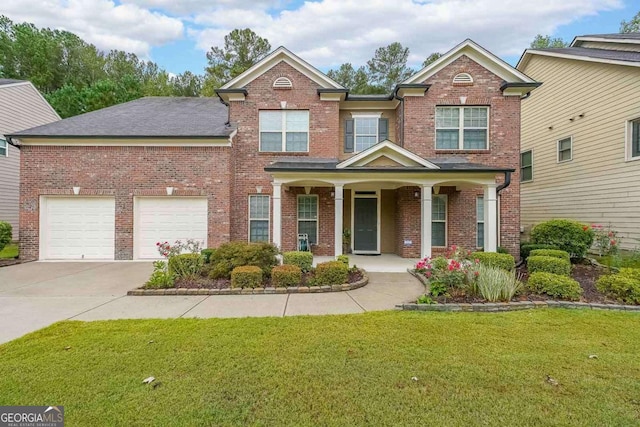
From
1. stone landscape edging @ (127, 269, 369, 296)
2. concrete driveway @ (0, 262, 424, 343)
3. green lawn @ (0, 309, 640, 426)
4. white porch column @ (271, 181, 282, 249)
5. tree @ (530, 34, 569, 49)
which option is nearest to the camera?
green lawn @ (0, 309, 640, 426)

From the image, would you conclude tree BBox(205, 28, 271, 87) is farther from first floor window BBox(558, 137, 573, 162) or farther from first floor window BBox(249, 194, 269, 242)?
first floor window BBox(558, 137, 573, 162)

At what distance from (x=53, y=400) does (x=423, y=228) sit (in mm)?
8829

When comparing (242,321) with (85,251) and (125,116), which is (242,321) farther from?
(125,116)

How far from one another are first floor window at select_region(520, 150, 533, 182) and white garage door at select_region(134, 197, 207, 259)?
15.1 metres

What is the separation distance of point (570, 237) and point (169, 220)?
13.1 metres

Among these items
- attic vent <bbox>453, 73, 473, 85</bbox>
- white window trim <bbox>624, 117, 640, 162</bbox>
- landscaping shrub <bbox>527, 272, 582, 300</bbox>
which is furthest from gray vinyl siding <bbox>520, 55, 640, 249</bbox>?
landscaping shrub <bbox>527, 272, 582, 300</bbox>

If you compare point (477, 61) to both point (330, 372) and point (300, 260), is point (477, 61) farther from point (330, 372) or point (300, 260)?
point (330, 372)

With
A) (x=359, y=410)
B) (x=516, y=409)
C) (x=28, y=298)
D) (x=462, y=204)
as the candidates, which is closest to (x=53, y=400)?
(x=359, y=410)

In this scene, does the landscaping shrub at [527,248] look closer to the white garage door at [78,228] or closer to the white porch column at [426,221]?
the white porch column at [426,221]

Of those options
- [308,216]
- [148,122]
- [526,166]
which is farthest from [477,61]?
[148,122]

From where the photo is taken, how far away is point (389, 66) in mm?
29594

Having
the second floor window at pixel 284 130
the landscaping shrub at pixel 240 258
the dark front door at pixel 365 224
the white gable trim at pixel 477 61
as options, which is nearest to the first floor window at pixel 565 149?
the white gable trim at pixel 477 61

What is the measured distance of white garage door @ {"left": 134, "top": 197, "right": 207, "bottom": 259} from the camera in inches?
419

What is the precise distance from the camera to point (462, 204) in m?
11.1
